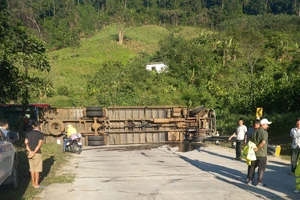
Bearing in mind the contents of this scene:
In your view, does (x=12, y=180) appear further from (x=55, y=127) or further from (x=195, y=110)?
(x=195, y=110)

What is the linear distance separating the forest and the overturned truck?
6.51 ft

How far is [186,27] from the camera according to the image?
90.2 metres

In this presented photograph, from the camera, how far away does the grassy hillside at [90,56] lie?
39747 millimetres

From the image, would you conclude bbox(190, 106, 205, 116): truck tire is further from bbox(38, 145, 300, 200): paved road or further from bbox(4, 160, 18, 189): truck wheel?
bbox(4, 160, 18, 189): truck wheel

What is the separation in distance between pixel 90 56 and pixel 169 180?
172 ft

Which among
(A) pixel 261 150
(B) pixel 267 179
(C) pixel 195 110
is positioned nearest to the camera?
(A) pixel 261 150

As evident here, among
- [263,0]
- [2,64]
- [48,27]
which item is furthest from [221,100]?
[263,0]

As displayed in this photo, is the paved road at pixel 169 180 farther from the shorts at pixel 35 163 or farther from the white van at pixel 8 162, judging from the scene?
the white van at pixel 8 162

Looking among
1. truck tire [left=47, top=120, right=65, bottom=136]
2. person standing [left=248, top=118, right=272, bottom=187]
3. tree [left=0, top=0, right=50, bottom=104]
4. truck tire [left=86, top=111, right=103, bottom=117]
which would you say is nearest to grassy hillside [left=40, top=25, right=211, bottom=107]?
truck tire [left=86, top=111, right=103, bottom=117]

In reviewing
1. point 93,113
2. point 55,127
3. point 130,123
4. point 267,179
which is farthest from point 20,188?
point 130,123

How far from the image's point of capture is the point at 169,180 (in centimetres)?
1045

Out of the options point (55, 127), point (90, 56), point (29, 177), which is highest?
point (90, 56)

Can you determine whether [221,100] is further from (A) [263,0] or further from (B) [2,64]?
(A) [263,0]

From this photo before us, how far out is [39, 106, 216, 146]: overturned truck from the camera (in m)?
Answer: 23.3
